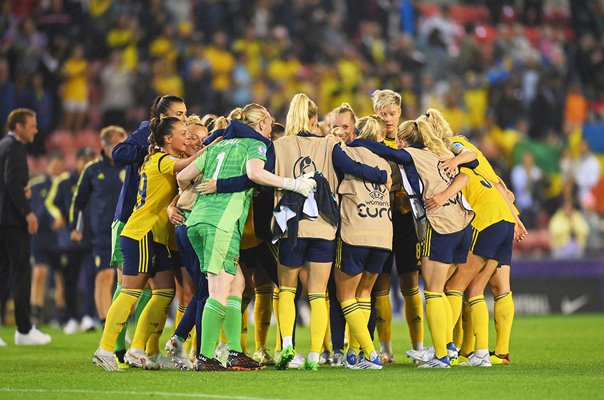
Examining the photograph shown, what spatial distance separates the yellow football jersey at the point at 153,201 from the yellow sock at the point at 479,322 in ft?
9.48

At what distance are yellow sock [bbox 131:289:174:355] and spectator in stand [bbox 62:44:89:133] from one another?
37.8 ft

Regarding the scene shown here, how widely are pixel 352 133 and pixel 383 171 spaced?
904mm

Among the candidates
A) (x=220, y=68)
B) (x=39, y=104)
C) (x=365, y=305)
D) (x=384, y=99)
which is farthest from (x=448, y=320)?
(x=220, y=68)

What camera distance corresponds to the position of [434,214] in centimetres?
973

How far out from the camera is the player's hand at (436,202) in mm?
9695

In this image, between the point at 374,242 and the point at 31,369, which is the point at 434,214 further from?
the point at 31,369

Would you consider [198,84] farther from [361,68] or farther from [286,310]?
[286,310]

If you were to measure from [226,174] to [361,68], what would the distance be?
1560 cm

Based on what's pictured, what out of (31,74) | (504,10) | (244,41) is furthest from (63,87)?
(504,10)

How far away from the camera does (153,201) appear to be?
9812 millimetres

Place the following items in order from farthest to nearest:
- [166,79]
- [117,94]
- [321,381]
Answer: [166,79] → [117,94] → [321,381]

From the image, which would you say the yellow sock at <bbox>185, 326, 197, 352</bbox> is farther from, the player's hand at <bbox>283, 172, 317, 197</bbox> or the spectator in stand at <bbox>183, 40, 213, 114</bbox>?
the spectator in stand at <bbox>183, 40, 213, 114</bbox>

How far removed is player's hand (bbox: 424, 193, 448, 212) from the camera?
9695 mm

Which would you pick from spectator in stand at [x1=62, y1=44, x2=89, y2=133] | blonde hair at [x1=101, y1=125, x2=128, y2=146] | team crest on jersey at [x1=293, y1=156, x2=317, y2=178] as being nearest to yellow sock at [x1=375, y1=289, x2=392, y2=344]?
team crest on jersey at [x1=293, y1=156, x2=317, y2=178]
